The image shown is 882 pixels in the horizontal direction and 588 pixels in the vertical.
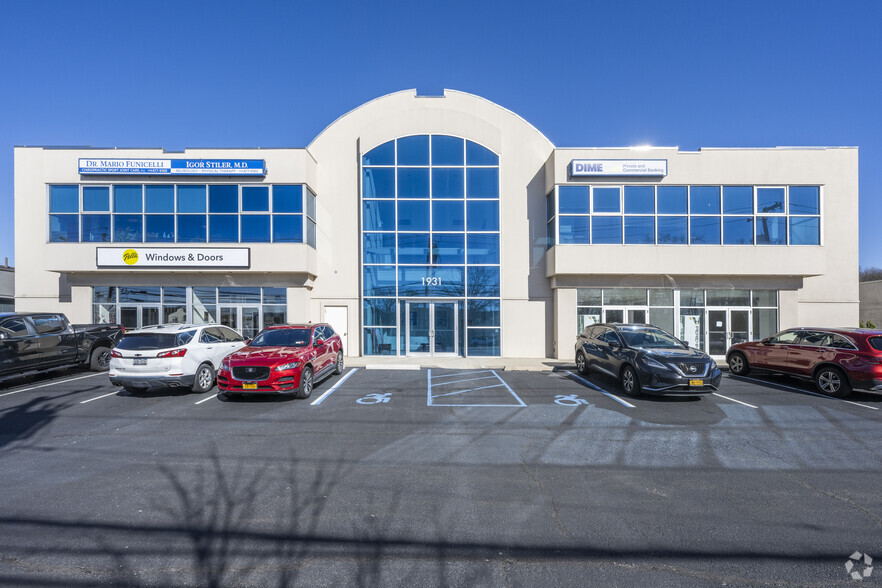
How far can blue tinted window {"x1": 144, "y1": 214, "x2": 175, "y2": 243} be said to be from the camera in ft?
56.4

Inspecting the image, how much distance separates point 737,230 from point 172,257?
2240 cm

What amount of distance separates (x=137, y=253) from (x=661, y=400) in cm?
1887

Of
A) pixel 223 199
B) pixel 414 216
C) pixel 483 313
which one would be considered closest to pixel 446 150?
pixel 414 216

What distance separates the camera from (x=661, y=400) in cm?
980

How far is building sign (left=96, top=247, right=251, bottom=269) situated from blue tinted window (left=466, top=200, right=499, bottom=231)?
9.29 m

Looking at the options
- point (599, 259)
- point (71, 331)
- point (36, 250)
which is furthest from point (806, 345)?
point (36, 250)

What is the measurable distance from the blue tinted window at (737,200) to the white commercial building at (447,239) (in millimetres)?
57

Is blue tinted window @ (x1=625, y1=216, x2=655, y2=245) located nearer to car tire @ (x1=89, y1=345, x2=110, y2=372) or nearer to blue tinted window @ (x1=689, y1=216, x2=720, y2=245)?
blue tinted window @ (x1=689, y1=216, x2=720, y2=245)

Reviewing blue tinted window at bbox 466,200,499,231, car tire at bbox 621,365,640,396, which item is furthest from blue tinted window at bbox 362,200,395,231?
car tire at bbox 621,365,640,396

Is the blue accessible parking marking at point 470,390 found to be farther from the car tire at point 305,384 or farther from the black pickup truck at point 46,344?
the black pickup truck at point 46,344

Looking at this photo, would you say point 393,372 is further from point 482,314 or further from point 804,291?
point 804,291

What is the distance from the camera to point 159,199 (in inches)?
682

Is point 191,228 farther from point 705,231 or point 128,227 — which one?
point 705,231

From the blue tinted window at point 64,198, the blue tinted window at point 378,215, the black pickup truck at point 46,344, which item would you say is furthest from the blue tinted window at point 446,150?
the blue tinted window at point 64,198
